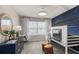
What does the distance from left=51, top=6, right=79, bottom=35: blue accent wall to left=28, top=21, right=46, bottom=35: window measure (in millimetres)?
181

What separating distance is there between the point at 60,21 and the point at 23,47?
29.7 inches

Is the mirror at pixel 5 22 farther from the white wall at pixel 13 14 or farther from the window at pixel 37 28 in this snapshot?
the window at pixel 37 28

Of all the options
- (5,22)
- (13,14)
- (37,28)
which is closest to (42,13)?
(37,28)

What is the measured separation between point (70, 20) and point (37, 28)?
0.56 metres

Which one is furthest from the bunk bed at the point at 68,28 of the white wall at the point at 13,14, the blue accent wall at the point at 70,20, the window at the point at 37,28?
the white wall at the point at 13,14

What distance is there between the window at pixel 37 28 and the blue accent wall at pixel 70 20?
18 cm

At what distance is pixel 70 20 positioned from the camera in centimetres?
163

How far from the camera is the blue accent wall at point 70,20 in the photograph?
1.56m
